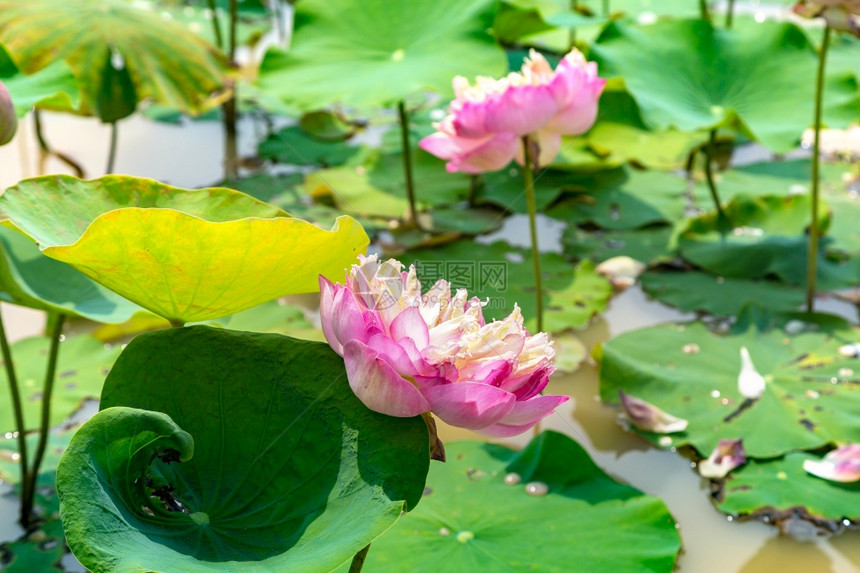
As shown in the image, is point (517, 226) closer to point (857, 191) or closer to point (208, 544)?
point (857, 191)

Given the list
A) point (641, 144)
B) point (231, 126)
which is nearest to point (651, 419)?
point (641, 144)

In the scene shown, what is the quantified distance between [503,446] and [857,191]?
4.60 ft

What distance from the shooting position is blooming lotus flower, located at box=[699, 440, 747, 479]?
55.7 inches

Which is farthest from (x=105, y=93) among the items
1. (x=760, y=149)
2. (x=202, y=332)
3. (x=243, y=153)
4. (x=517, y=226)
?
(x=760, y=149)

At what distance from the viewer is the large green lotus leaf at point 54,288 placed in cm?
119

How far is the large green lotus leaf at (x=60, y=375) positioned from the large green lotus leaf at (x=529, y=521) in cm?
66

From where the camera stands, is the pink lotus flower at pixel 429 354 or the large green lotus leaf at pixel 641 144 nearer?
the pink lotus flower at pixel 429 354

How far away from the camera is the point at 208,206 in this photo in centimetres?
101

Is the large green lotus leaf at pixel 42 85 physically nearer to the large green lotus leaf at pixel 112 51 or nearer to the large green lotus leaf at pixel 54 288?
the large green lotus leaf at pixel 54 288

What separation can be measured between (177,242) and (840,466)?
1072 mm

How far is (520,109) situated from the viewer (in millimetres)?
1342

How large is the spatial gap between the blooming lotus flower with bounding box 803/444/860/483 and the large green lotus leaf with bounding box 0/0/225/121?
60.2 inches

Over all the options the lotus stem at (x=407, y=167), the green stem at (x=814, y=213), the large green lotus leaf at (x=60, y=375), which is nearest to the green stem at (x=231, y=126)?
the lotus stem at (x=407, y=167)

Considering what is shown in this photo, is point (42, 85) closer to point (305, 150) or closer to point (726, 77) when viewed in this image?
point (305, 150)
